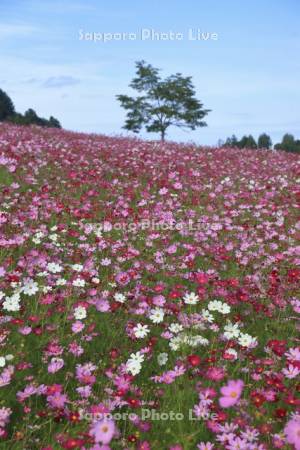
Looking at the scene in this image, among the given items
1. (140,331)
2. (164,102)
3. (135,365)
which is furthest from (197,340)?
(164,102)

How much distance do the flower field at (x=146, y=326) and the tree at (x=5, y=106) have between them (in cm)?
5072

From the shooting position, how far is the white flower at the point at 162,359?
3.91m

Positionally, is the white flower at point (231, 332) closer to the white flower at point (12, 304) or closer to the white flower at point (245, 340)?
the white flower at point (245, 340)

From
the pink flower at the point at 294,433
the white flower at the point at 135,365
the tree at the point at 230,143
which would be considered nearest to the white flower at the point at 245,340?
the white flower at the point at 135,365

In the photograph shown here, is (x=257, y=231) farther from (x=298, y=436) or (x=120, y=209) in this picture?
(x=298, y=436)

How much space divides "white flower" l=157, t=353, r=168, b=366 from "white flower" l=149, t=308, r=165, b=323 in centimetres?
45

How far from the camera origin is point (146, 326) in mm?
4246

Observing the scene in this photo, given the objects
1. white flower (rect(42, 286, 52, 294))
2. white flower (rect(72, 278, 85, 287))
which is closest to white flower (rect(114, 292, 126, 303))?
white flower (rect(72, 278, 85, 287))

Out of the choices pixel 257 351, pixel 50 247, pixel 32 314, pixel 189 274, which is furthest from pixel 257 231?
pixel 32 314

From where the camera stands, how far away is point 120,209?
9.24m

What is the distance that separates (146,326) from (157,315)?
0.33 meters

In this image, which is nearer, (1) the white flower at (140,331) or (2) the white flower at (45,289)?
(1) the white flower at (140,331)

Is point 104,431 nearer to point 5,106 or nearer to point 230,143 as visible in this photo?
point 230,143

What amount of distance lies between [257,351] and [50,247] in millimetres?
2911
